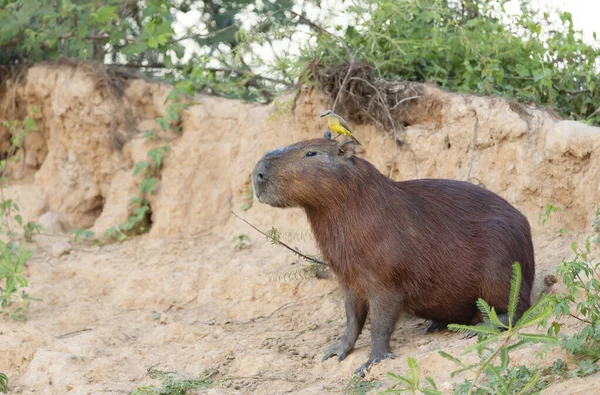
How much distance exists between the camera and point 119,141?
9.02 meters

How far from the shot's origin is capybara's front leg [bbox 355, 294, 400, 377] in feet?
18.2

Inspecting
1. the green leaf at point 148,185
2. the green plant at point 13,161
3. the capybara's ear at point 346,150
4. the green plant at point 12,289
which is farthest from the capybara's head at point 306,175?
the green plant at point 13,161

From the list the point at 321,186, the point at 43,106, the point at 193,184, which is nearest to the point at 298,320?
the point at 321,186

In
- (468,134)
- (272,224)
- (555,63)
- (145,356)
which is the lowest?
(145,356)

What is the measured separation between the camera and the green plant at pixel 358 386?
5.15 metres

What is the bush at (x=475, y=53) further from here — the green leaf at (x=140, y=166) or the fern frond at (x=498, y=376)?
the fern frond at (x=498, y=376)

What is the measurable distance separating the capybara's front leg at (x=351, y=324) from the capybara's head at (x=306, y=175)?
698 millimetres

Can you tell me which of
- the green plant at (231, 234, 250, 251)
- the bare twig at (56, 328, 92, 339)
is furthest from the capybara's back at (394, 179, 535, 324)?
the bare twig at (56, 328, 92, 339)

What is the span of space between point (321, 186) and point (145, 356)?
1904 mm

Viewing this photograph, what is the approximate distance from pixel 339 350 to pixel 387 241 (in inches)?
32.4

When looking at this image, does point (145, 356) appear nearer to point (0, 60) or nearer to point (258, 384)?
point (258, 384)

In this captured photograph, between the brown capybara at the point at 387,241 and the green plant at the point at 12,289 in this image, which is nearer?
the brown capybara at the point at 387,241

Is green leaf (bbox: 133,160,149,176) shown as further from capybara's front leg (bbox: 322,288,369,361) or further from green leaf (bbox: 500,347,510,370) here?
green leaf (bbox: 500,347,510,370)

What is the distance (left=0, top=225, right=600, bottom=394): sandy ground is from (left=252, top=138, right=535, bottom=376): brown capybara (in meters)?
0.32
